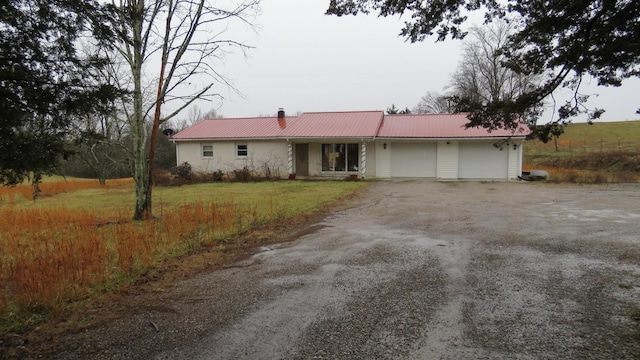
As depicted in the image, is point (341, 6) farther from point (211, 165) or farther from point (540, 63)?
point (211, 165)

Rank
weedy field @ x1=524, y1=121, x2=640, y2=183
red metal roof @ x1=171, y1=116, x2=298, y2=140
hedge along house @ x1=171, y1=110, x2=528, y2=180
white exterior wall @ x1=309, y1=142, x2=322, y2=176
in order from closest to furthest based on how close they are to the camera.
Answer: weedy field @ x1=524, y1=121, x2=640, y2=183 < hedge along house @ x1=171, y1=110, x2=528, y2=180 < white exterior wall @ x1=309, y1=142, x2=322, y2=176 < red metal roof @ x1=171, y1=116, x2=298, y2=140

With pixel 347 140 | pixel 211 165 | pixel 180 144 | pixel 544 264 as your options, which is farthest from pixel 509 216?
pixel 180 144

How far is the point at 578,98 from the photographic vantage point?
5.41 m

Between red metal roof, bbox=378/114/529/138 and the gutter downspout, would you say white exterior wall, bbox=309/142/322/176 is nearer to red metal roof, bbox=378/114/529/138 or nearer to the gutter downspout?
the gutter downspout

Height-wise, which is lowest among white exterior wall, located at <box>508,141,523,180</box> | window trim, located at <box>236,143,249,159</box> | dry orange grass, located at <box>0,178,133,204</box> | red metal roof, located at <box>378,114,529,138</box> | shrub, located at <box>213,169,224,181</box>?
dry orange grass, located at <box>0,178,133,204</box>

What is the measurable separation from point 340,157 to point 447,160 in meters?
6.26

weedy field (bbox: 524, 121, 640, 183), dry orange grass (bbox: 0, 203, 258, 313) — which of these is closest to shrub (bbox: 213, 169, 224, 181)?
dry orange grass (bbox: 0, 203, 258, 313)

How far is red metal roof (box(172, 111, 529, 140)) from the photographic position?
2253cm

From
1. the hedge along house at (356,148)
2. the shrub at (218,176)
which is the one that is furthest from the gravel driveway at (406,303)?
the shrub at (218,176)

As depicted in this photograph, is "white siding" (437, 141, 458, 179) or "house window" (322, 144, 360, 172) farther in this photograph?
"house window" (322, 144, 360, 172)

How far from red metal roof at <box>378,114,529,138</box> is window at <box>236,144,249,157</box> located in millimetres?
8528

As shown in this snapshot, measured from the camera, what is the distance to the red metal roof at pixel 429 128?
2180cm

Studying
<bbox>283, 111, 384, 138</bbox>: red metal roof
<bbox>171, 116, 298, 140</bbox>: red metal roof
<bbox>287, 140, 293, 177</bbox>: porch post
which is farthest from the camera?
<bbox>171, 116, 298, 140</bbox>: red metal roof

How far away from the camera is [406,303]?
166 inches
